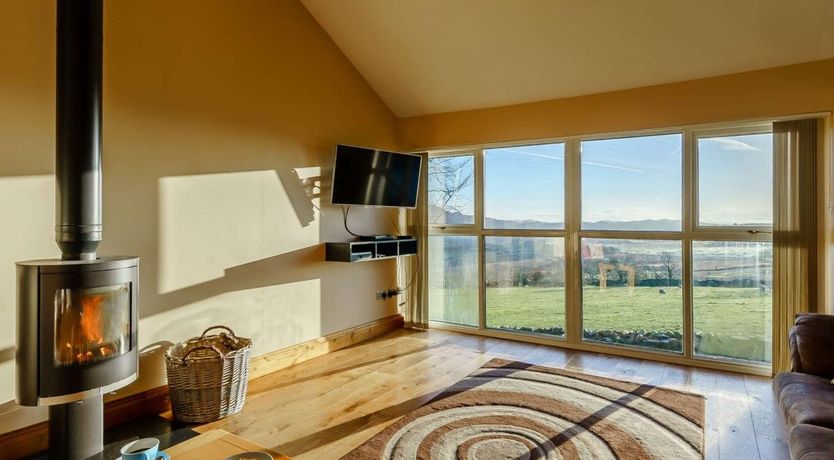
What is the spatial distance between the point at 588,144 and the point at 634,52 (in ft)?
2.99

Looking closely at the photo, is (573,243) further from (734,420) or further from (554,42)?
(734,420)

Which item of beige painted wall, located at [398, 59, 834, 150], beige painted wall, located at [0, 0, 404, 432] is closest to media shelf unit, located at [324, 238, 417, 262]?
beige painted wall, located at [0, 0, 404, 432]

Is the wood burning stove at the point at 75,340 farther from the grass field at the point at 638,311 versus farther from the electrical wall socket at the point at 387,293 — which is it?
the grass field at the point at 638,311

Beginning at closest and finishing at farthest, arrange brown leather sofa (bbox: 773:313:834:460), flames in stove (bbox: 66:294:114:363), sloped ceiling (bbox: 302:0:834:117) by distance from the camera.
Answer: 1. brown leather sofa (bbox: 773:313:834:460)
2. flames in stove (bbox: 66:294:114:363)
3. sloped ceiling (bbox: 302:0:834:117)

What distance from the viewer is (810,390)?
7.07ft

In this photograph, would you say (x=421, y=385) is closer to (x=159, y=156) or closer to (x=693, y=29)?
(x=159, y=156)

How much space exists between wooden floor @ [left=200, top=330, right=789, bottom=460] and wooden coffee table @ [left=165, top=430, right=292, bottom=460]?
0.57 m

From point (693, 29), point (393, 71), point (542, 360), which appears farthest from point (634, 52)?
point (542, 360)

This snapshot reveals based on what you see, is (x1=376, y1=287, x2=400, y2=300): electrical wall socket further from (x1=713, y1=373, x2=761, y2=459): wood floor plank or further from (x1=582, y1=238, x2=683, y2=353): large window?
(x1=713, y1=373, x2=761, y2=459): wood floor plank

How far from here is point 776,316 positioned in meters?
3.47

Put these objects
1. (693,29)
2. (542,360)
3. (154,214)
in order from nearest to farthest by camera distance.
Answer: (154,214), (693,29), (542,360)

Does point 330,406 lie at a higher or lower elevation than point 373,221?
lower

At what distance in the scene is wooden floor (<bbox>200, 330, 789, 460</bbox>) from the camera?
8.39 feet

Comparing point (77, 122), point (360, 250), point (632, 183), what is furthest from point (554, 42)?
point (77, 122)
